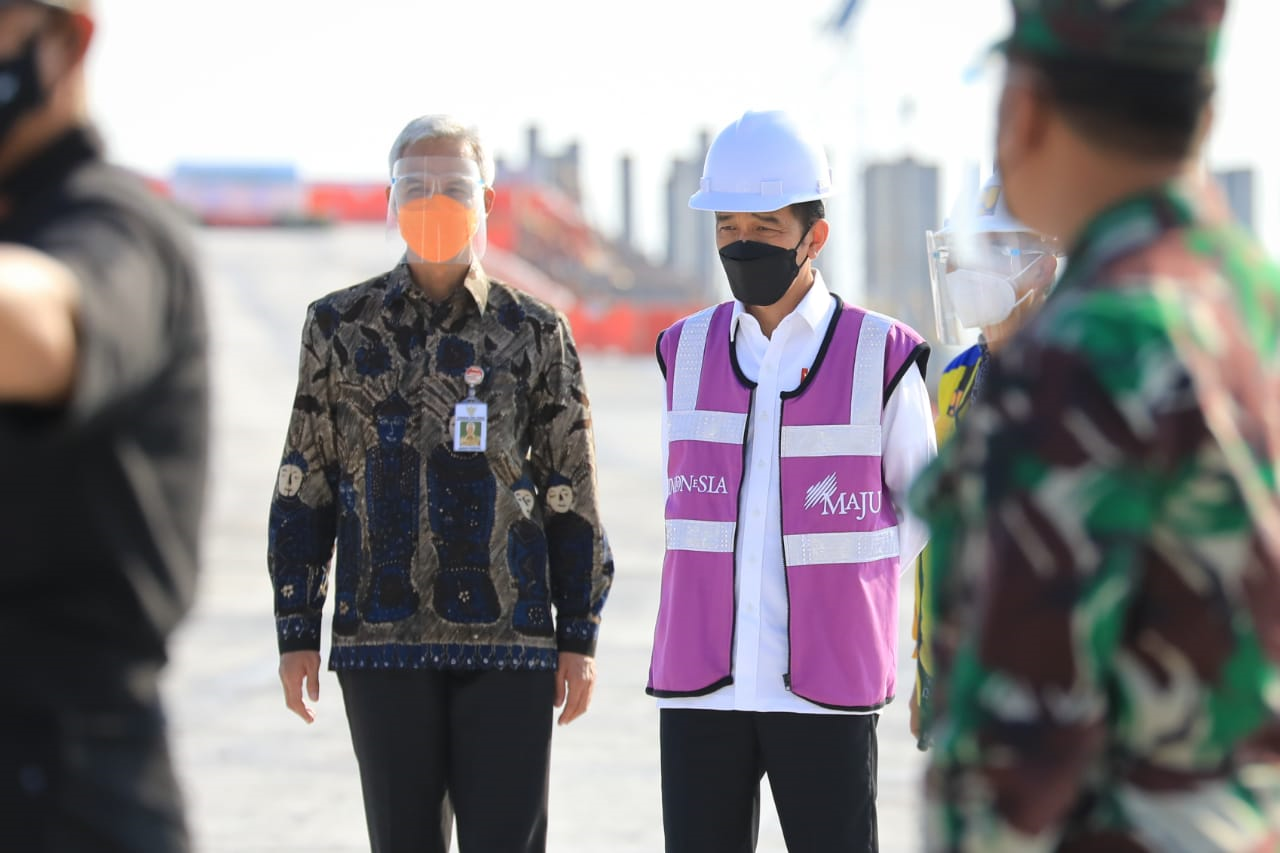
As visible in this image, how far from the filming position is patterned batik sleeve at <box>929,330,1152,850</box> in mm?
1786

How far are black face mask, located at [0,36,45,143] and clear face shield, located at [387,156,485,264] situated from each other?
86.0 inches

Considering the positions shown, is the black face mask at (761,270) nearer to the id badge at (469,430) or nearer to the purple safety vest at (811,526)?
the purple safety vest at (811,526)

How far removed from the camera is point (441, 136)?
14.3 ft

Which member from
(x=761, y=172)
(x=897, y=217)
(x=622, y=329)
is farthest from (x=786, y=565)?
(x=897, y=217)

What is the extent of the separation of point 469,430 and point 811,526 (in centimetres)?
84

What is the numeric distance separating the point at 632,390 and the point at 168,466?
28.7 metres

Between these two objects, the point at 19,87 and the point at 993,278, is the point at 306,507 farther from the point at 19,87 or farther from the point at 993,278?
the point at 19,87

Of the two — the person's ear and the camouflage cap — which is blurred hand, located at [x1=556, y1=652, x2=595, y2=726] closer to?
the person's ear

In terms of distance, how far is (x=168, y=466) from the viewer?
221 centimetres

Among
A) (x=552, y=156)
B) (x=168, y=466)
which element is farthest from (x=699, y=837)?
(x=552, y=156)

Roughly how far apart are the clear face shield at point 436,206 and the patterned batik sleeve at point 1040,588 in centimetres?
259

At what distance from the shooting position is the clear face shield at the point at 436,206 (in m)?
4.32

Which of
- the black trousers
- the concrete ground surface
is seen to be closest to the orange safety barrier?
the concrete ground surface

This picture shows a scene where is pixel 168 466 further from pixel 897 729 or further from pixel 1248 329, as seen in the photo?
pixel 897 729
